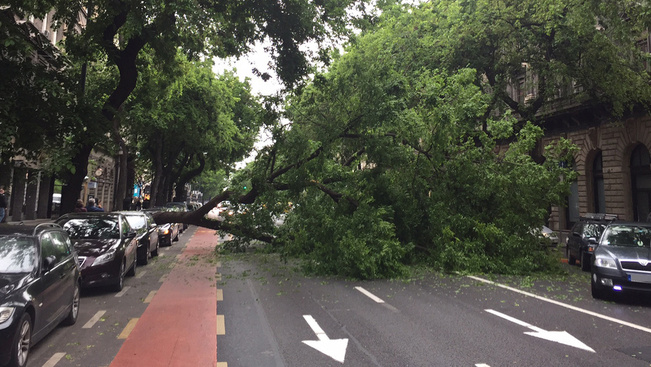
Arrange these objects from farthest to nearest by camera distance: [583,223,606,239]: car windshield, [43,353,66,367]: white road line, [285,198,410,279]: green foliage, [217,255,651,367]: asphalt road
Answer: [583,223,606,239]: car windshield, [285,198,410,279]: green foliage, [217,255,651,367]: asphalt road, [43,353,66,367]: white road line

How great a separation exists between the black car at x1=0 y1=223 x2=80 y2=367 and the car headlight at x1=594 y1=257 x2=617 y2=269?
31.9 ft

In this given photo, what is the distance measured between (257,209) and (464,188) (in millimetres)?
7068

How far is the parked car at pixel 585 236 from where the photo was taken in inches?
573

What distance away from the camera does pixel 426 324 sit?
23.3 feet

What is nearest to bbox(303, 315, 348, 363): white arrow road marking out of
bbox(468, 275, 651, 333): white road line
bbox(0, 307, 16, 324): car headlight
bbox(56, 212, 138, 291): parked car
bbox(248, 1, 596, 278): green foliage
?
bbox(0, 307, 16, 324): car headlight

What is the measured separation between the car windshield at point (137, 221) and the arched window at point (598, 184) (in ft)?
74.9

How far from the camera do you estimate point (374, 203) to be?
47.9 feet

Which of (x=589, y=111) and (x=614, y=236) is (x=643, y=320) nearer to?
(x=614, y=236)

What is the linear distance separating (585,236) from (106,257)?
14556 millimetres

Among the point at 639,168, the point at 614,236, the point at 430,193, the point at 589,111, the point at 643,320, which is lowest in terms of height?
the point at 643,320

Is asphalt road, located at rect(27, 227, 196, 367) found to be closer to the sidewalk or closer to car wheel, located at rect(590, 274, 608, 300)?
the sidewalk

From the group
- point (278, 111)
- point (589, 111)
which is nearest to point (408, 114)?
point (278, 111)

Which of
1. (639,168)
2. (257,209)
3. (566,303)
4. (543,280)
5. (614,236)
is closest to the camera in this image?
→ (566,303)

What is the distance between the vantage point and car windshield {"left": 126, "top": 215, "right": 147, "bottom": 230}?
14433mm
